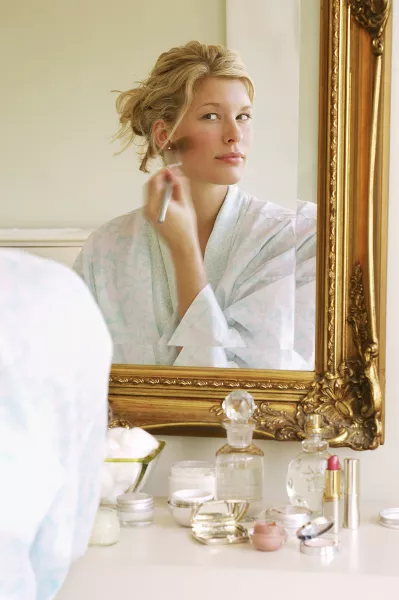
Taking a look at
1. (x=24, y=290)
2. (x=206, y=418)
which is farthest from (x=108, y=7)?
(x=24, y=290)

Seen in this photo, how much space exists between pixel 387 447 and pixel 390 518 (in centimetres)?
18

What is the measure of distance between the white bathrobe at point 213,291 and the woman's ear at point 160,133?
13 centimetres

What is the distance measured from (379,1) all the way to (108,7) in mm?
465

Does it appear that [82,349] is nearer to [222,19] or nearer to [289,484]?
[289,484]

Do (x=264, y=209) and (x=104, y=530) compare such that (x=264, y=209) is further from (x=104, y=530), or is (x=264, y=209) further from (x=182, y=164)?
(x=104, y=530)

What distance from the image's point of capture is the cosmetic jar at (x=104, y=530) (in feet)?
3.88

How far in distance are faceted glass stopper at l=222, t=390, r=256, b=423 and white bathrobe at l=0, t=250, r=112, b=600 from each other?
2.36ft

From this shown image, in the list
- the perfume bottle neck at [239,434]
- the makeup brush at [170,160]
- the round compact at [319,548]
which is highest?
the makeup brush at [170,160]

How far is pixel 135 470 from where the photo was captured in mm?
1333

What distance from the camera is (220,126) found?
4.65ft

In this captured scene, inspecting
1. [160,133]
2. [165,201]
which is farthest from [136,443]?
[160,133]

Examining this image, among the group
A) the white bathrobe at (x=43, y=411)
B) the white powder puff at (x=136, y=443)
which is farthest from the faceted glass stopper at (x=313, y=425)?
the white bathrobe at (x=43, y=411)

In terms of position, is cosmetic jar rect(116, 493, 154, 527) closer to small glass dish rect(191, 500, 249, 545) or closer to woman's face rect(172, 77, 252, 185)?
small glass dish rect(191, 500, 249, 545)

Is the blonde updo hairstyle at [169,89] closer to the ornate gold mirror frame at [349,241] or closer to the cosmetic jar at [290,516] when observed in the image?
the ornate gold mirror frame at [349,241]
